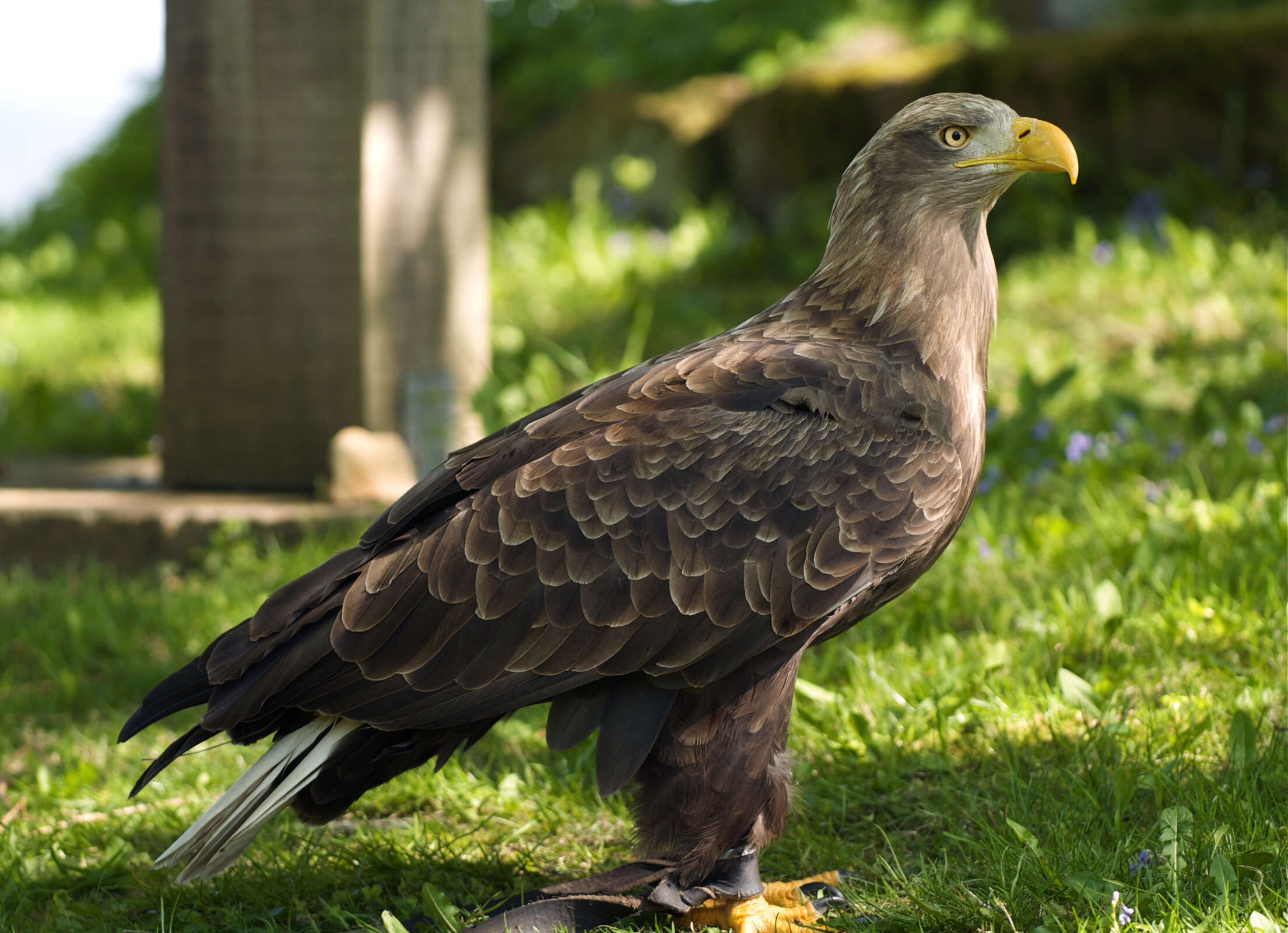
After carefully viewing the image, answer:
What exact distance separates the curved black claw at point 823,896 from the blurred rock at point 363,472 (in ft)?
10.2

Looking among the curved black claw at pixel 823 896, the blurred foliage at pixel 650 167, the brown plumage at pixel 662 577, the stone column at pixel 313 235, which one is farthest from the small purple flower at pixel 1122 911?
the blurred foliage at pixel 650 167

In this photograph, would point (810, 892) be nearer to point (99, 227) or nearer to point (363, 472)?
point (363, 472)

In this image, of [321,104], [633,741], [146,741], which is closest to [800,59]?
[321,104]

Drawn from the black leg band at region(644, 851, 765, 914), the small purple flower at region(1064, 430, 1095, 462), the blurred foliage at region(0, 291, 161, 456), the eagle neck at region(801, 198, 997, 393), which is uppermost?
the eagle neck at region(801, 198, 997, 393)

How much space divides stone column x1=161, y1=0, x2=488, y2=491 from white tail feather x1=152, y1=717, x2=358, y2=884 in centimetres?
314

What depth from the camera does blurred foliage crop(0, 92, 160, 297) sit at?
10.6 metres

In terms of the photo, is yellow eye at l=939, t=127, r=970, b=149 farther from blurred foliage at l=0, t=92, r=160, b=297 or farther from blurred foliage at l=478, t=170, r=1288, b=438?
blurred foliage at l=0, t=92, r=160, b=297

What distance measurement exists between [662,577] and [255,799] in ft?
3.21

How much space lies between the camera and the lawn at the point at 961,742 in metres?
2.77

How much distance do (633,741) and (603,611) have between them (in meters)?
0.28

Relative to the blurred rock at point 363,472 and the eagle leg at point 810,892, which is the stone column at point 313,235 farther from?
the eagle leg at point 810,892

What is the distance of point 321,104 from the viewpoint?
5.96 m

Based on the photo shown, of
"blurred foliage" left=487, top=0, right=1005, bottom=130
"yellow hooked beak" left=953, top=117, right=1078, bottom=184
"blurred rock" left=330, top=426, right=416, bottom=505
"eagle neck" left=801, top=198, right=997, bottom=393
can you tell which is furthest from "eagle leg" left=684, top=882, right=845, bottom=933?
"blurred foliage" left=487, top=0, right=1005, bottom=130

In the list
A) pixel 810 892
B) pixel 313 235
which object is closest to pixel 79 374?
pixel 313 235
